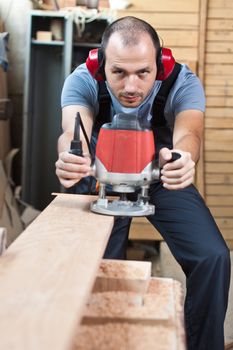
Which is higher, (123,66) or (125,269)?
(123,66)

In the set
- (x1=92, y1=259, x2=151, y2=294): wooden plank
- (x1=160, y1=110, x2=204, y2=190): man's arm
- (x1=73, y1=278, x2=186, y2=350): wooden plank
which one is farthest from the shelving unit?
(x1=73, y1=278, x2=186, y2=350): wooden plank

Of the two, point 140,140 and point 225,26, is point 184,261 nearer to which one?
point 140,140

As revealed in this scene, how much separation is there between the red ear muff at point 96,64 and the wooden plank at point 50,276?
63 cm

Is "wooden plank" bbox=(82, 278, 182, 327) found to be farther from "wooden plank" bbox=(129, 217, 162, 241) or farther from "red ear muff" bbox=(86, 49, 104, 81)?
"wooden plank" bbox=(129, 217, 162, 241)

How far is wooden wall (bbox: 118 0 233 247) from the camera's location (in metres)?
3.89

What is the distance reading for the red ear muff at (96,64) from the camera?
7.56ft

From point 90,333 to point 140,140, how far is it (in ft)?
2.25

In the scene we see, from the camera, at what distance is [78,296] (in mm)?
1257

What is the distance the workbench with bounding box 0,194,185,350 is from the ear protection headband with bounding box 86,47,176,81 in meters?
0.73

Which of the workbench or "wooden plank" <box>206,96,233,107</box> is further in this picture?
"wooden plank" <box>206,96,233,107</box>

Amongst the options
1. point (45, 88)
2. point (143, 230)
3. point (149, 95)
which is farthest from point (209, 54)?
point (149, 95)

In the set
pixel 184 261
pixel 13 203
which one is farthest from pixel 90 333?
pixel 13 203

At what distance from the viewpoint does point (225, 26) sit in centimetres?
392

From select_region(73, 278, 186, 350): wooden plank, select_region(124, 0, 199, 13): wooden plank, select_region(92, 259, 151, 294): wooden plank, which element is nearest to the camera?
select_region(73, 278, 186, 350): wooden plank
